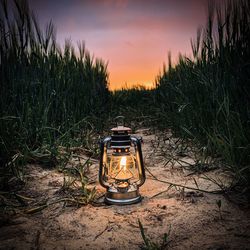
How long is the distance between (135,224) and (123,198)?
0.96ft

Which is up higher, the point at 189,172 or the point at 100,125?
the point at 100,125

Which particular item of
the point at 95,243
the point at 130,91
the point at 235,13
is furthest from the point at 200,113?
the point at 130,91

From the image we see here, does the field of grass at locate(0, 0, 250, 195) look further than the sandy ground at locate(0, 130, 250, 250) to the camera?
Yes

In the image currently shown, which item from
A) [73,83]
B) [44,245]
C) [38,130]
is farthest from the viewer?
[73,83]

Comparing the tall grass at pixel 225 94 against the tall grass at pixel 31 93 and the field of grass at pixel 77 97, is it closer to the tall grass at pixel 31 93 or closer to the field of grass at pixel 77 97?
the field of grass at pixel 77 97

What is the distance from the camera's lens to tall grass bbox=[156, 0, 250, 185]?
188 cm

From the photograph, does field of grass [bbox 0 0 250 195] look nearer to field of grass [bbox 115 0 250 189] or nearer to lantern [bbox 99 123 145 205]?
field of grass [bbox 115 0 250 189]

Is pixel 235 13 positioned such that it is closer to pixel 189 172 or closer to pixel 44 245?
pixel 189 172

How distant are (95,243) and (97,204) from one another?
16.4 inches

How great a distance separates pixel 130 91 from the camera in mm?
6785

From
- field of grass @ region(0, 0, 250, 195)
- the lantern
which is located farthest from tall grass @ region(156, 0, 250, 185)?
the lantern

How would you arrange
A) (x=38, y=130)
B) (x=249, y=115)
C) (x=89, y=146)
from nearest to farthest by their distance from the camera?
1. (x=249, y=115)
2. (x=38, y=130)
3. (x=89, y=146)

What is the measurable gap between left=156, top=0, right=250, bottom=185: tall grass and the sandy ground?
0.28 metres

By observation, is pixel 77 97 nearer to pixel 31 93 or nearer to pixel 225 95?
pixel 31 93
